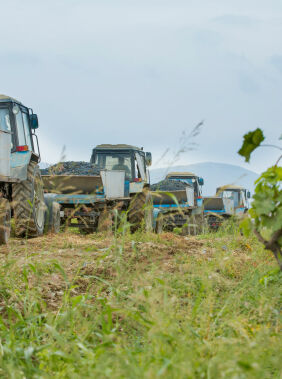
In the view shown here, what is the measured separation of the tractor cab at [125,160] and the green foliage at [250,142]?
11.6 meters

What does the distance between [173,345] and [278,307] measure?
4.38 ft

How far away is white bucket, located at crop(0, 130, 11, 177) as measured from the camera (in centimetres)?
825

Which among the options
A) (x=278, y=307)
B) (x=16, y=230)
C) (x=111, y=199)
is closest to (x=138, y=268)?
(x=278, y=307)

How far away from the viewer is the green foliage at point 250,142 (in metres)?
3.21

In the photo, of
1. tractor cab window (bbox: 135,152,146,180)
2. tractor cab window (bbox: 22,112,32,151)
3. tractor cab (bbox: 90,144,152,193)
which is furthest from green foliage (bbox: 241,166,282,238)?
tractor cab window (bbox: 135,152,146,180)

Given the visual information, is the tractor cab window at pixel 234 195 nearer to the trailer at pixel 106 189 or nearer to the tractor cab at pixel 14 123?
the trailer at pixel 106 189

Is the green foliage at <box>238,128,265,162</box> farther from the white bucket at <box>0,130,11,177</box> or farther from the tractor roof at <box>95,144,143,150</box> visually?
the tractor roof at <box>95,144,143,150</box>

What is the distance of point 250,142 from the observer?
127 inches

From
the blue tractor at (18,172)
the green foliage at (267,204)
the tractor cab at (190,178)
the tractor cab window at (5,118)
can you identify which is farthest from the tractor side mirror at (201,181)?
the green foliage at (267,204)

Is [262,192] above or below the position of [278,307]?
above

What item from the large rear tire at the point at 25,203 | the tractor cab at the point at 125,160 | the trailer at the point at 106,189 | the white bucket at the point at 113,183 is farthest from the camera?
the tractor cab at the point at 125,160

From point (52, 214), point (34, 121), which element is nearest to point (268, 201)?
point (34, 121)

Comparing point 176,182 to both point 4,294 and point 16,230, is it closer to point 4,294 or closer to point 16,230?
point 16,230

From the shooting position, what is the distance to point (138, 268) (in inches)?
125
